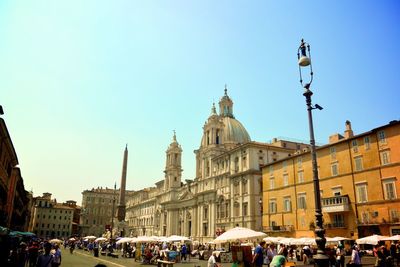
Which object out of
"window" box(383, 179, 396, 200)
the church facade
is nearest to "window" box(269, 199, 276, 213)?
the church facade

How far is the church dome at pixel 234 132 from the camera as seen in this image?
70312 millimetres

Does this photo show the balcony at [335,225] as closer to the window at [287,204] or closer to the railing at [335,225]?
the railing at [335,225]

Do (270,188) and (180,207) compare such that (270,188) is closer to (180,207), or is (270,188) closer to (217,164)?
(217,164)

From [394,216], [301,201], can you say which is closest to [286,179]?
[301,201]

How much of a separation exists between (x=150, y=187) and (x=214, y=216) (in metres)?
48.0

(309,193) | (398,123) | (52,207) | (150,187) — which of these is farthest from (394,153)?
(52,207)

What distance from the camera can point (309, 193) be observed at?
3934 centimetres

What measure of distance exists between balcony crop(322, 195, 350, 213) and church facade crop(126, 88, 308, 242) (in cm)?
1354

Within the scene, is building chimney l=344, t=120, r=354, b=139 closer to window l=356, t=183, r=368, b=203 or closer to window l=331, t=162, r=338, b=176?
window l=331, t=162, r=338, b=176

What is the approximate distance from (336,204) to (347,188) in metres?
1.98

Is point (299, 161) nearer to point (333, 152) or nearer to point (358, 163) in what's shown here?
point (333, 152)

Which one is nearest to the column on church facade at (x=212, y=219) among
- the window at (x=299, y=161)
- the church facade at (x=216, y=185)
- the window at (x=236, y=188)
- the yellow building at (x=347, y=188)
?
the church facade at (x=216, y=185)

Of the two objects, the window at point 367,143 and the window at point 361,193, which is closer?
the window at point 361,193

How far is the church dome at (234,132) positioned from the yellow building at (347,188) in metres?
25.5
